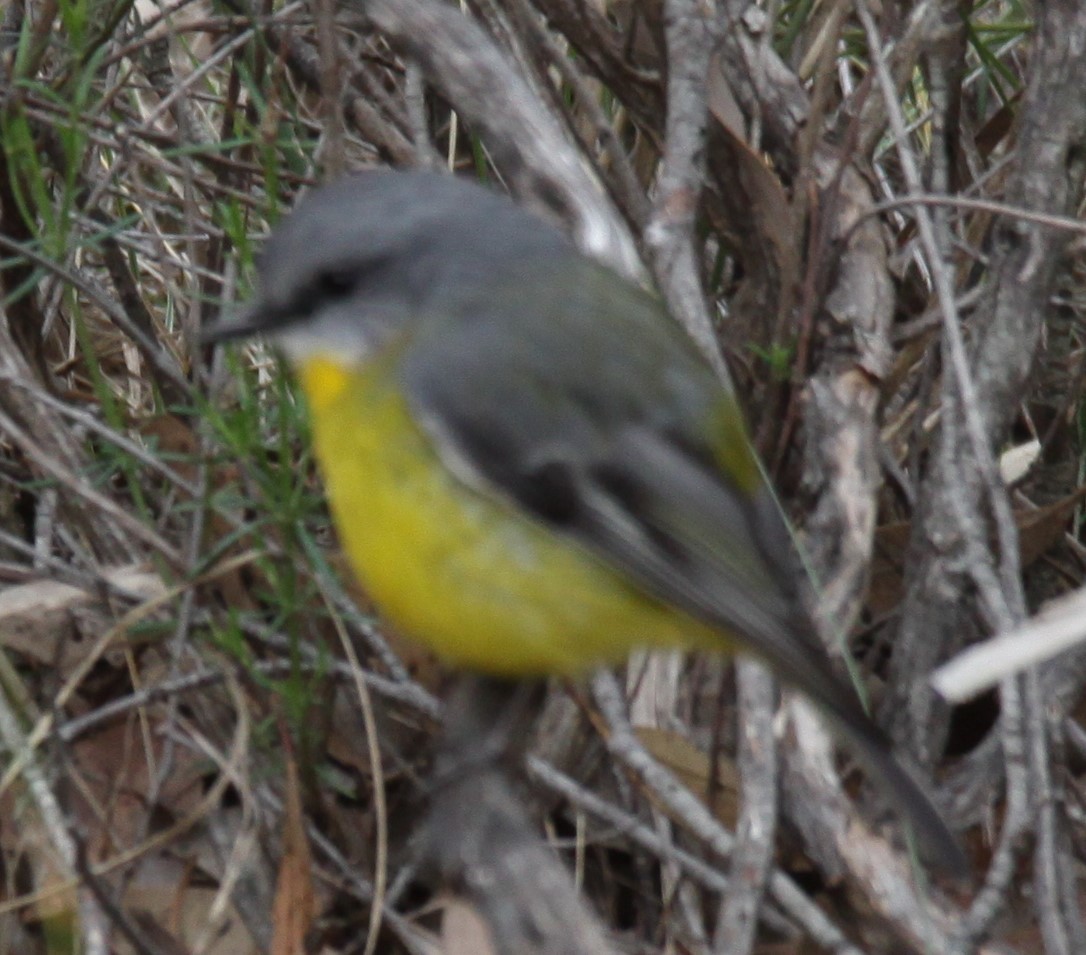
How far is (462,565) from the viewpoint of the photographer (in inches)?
102

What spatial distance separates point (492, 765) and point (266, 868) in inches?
38.1

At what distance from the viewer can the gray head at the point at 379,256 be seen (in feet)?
8.95

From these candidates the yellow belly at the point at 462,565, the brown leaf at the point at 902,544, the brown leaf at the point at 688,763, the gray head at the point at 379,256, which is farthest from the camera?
the brown leaf at the point at 902,544

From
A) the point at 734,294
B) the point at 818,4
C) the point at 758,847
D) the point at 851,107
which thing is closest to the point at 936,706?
the point at 758,847

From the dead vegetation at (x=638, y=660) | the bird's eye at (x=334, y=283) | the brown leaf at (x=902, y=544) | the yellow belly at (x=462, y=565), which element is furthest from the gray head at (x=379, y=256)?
the brown leaf at (x=902, y=544)

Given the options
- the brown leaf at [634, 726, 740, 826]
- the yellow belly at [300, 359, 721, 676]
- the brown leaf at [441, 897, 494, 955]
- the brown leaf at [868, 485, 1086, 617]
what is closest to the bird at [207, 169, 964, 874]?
the yellow belly at [300, 359, 721, 676]

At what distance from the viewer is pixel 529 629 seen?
2615mm

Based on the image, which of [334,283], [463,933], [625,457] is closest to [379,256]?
[334,283]

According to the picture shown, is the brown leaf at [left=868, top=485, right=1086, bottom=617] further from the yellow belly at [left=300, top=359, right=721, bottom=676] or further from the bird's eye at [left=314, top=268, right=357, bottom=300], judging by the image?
the bird's eye at [left=314, top=268, right=357, bottom=300]

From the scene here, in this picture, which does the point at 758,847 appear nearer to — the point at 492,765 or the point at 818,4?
the point at 492,765

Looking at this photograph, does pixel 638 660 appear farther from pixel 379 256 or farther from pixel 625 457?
pixel 379 256

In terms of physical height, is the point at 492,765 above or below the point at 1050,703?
above

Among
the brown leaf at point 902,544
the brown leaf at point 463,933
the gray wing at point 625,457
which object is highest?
the gray wing at point 625,457

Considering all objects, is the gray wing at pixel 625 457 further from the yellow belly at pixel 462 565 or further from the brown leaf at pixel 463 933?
the brown leaf at pixel 463 933
